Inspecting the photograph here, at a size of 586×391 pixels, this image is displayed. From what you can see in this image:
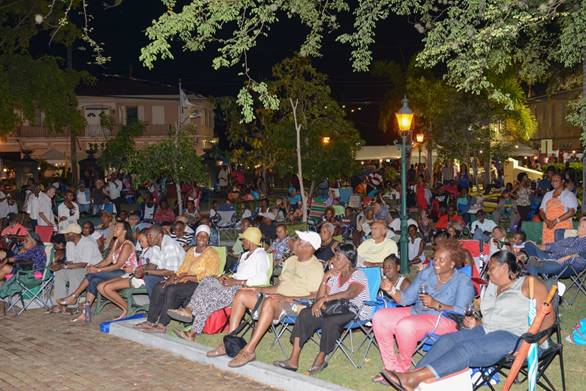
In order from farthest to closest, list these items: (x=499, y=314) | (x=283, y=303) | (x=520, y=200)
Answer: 1. (x=520, y=200)
2. (x=283, y=303)
3. (x=499, y=314)

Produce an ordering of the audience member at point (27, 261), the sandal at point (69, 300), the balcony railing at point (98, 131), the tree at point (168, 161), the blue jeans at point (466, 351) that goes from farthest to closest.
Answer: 1. the balcony railing at point (98, 131)
2. the tree at point (168, 161)
3. the audience member at point (27, 261)
4. the sandal at point (69, 300)
5. the blue jeans at point (466, 351)

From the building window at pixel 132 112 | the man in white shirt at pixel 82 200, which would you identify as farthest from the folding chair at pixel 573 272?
the building window at pixel 132 112

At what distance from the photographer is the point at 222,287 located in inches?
356

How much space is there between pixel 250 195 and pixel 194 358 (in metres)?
17.5

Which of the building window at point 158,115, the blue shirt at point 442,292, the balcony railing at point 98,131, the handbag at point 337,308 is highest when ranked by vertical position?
the building window at point 158,115

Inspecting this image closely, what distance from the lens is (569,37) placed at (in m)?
10.1

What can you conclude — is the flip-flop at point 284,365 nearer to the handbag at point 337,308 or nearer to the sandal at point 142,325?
the handbag at point 337,308

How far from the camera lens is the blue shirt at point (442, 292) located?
714 cm

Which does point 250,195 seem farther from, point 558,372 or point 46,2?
point 558,372

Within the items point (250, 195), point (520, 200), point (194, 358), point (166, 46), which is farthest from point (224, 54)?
point (250, 195)

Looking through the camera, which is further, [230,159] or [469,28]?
[230,159]

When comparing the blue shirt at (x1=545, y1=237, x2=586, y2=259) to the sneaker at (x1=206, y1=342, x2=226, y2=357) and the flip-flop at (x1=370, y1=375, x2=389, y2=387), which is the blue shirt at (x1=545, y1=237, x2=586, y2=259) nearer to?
the flip-flop at (x1=370, y1=375, x2=389, y2=387)

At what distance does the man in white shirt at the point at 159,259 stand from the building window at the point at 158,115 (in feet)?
158

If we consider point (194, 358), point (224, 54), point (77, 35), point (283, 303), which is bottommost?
point (194, 358)
